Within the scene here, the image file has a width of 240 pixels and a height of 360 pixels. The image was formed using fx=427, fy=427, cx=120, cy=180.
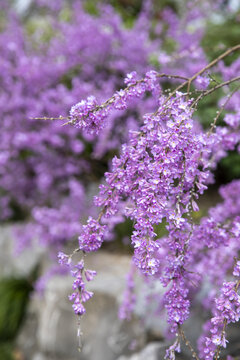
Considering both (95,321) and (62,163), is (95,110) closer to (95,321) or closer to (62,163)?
(95,321)

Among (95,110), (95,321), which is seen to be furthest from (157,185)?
(95,321)

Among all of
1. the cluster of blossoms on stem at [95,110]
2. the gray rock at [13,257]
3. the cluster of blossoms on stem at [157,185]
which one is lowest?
the cluster of blossoms on stem at [157,185]

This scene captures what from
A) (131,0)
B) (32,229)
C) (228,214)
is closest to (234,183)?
(228,214)

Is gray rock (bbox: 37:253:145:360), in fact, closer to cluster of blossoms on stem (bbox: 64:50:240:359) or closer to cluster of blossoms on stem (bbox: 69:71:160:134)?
cluster of blossoms on stem (bbox: 64:50:240:359)

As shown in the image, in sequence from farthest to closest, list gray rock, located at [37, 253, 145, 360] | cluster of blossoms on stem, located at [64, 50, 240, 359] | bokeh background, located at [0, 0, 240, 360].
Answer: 1. bokeh background, located at [0, 0, 240, 360]
2. gray rock, located at [37, 253, 145, 360]
3. cluster of blossoms on stem, located at [64, 50, 240, 359]

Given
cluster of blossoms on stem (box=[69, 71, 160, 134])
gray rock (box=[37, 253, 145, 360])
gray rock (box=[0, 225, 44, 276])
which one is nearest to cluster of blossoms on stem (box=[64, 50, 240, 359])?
cluster of blossoms on stem (box=[69, 71, 160, 134])

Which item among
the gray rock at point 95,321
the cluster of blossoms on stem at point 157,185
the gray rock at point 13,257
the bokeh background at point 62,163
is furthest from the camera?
the gray rock at point 13,257

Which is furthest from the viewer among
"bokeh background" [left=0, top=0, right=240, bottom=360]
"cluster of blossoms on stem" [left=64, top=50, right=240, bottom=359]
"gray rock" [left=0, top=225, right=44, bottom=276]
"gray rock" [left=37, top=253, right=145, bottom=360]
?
"gray rock" [left=0, top=225, right=44, bottom=276]

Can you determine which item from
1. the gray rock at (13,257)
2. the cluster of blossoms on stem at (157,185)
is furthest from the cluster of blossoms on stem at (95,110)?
the gray rock at (13,257)

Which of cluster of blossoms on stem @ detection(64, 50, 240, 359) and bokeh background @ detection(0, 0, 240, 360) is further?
bokeh background @ detection(0, 0, 240, 360)

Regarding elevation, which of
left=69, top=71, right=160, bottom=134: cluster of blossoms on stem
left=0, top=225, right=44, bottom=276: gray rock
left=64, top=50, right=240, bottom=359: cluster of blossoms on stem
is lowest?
left=64, top=50, right=240, bottom=359: cluster of blossoms on stem

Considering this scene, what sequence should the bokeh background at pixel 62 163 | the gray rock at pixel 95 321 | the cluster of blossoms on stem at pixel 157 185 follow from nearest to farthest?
the cluster of blossoms on stem at pixel 157 185 < the gray rock at pixel 95 321 < the bokeh background at pixel 62 163

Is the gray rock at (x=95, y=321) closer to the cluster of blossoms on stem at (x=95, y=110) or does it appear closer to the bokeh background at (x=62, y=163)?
the bokeh background at (x=62, y=163)
